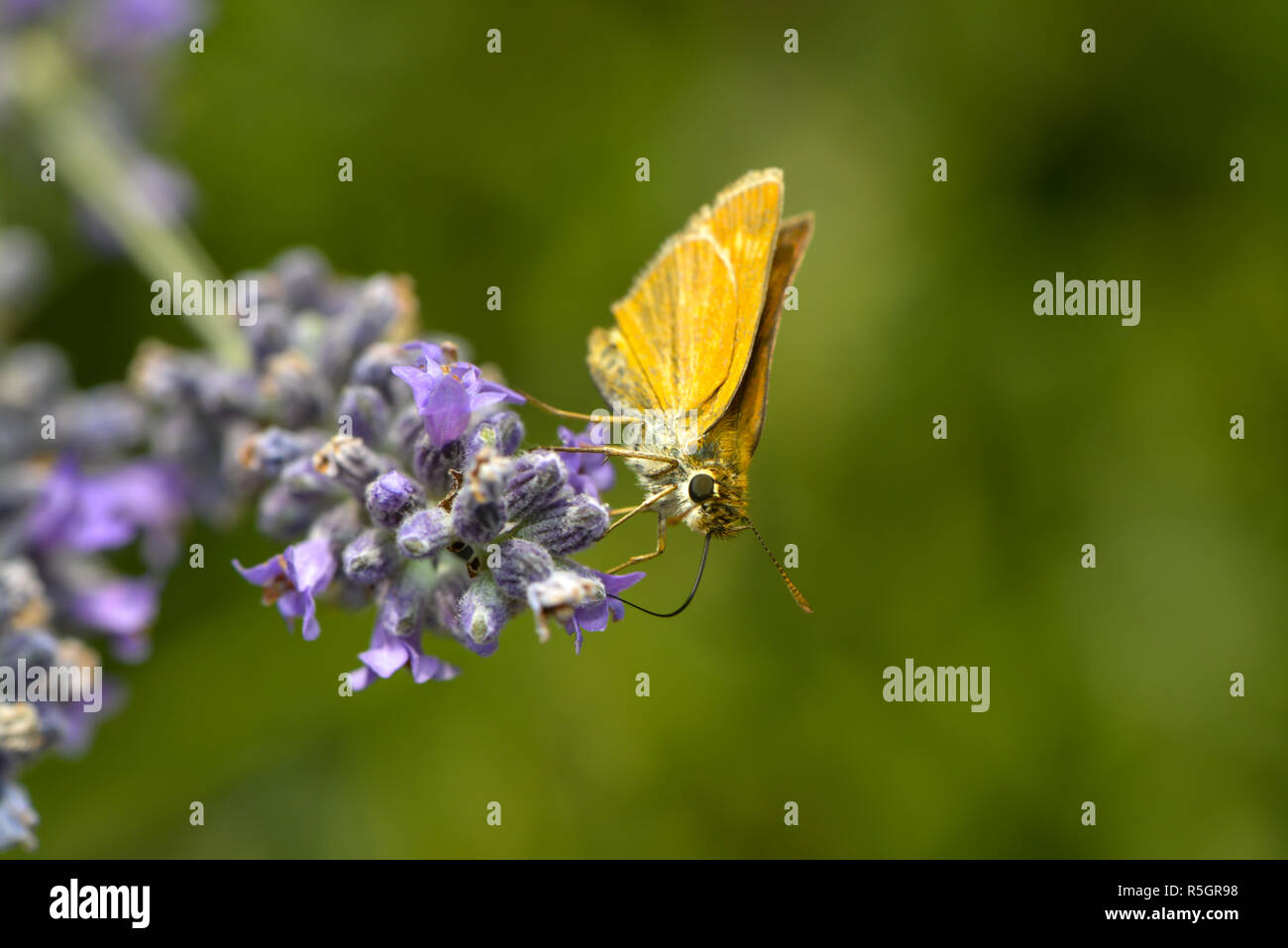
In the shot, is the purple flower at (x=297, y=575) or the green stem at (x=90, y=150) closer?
the purple flower at (x=297, y=575)

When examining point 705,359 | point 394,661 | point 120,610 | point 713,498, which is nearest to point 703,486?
point 713,498

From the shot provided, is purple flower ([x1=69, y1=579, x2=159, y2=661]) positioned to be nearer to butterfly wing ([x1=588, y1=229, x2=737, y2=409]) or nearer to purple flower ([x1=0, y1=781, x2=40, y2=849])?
purple flower ([x1=0, y1=781, x2=40, y2=849])

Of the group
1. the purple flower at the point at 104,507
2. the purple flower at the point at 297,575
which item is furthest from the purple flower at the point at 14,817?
the purple flower at the point at 297,575

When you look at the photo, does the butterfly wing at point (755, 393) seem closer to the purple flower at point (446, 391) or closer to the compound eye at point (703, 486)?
the compound eye at point (703, 486)

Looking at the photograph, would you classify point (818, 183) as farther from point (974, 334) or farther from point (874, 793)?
point (874, 793)

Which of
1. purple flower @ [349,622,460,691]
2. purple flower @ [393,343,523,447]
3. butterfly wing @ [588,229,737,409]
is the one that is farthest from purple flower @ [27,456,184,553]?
butterfly wing @ [588,229,737,409]

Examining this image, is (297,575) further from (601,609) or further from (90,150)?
(90,150)
